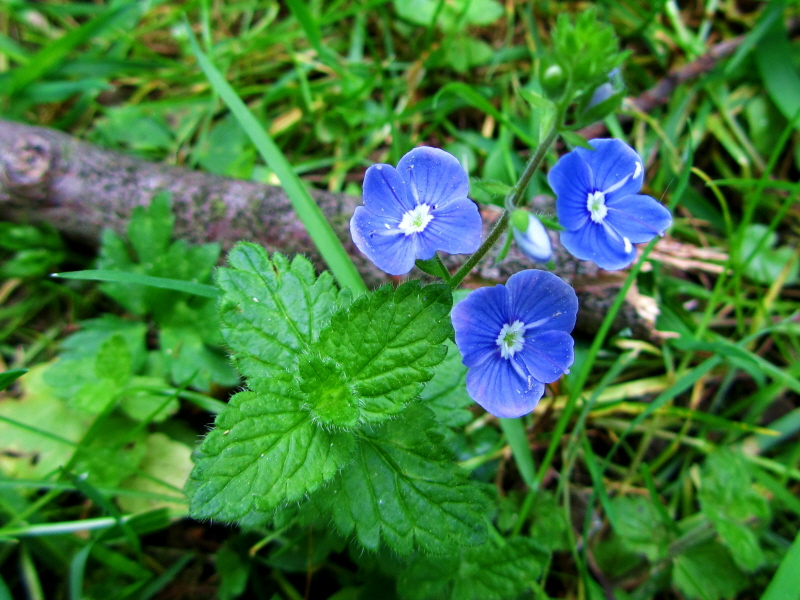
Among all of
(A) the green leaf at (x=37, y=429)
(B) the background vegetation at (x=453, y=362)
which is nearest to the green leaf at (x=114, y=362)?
(B) the background vegetation at (x=453, y=362)

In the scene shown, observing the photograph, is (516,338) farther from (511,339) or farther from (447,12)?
(447,12)


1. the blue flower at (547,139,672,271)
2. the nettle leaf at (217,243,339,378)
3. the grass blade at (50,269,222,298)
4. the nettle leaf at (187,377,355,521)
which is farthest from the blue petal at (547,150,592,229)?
the grass blade at (50,269,222,298)

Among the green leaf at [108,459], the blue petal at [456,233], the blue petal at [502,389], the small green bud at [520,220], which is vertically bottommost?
the green leaf at [108,459]

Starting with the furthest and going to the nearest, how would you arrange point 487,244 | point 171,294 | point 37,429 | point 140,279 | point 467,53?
point 467,53
point 171,294
point 37,429
point 140,279
point 487,244

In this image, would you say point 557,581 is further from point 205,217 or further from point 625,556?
point 205,217

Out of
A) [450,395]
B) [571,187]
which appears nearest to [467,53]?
[571,187]

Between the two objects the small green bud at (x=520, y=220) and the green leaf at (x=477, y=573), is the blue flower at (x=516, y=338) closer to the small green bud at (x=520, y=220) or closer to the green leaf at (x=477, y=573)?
the small green bud at (x=520, y=220)
